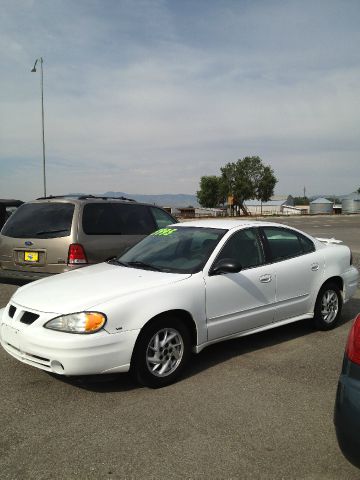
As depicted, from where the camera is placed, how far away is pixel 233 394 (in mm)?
3742

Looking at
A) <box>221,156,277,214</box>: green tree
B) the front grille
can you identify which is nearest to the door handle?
the front grille

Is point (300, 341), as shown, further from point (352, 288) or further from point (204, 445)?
point (204, 445)

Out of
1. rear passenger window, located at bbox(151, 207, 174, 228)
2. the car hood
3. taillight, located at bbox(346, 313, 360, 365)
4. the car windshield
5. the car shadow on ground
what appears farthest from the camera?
rear passenger window, located at bbox(151, 207, 174, 228)

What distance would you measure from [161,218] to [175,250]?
2960mm

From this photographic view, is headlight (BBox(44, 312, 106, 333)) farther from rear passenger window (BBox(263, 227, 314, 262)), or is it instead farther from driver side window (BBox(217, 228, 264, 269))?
rear passenger window (BBox(263, 227, 314, 262))

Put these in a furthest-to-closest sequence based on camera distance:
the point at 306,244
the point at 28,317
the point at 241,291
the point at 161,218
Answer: the point at 161,218 < the point at 306,244 < the point at 241,291 < the point at 28,317

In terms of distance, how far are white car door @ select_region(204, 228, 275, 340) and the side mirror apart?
5 cm

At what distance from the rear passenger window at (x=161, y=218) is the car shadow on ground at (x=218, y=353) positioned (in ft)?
9.28

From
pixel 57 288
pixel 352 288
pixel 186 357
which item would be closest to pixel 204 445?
pixel 186 357

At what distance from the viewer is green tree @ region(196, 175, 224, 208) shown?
10238 cm

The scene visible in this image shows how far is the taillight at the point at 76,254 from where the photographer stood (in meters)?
6.13

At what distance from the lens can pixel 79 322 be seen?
3586 mm

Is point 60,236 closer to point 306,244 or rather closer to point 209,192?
point 306,244

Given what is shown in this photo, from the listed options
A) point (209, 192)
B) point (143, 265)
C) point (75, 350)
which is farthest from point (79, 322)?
point (209, 192)
